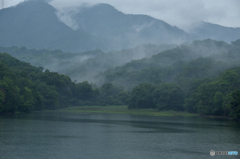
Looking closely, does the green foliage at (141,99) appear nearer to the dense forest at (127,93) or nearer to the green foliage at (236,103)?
the dense forest at (127,93)

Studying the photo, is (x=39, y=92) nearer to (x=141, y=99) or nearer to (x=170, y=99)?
(x=141, y=99)

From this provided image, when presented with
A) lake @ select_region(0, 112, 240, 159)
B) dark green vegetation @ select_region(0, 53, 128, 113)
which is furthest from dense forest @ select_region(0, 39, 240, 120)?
lake @ select_region(0, 112, 240, 159)

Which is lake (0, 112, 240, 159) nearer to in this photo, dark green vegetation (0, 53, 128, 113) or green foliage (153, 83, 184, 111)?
dark green vegetation (0, 53, 128, 113)

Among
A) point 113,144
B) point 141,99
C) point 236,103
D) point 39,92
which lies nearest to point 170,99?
point 141,99

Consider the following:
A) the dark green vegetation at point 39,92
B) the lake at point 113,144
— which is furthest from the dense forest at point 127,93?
the lake at point 113,144

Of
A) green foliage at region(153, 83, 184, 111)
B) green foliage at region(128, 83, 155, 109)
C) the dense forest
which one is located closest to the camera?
the dense forest

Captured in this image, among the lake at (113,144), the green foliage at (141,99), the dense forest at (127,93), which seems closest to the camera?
the lake at (113,144)

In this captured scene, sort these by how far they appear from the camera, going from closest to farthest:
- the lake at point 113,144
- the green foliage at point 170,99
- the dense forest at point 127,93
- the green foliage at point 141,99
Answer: the lake at point 113,144, the dense forest at point 127,93, the green foliage at point 170,99, the green foliage at point 141,99

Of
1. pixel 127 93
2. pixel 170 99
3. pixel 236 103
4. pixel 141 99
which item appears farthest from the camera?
pixel 127 93

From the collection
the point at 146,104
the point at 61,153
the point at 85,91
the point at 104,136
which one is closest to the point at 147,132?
the point at 104,136

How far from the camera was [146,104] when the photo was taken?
149500 millimetres

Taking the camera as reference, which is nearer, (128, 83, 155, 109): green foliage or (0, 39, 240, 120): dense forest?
(0, 39, 240, 120): dense forest

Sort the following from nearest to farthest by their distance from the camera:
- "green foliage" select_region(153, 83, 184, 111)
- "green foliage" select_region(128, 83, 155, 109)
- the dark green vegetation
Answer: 1. the dark green vegetation
2. "green foliage" select_region(153, 83, 184, 111)
3. "green foliage" select_region(128, 83, 155, 109)

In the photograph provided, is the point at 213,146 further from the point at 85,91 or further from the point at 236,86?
the point at 85,91
